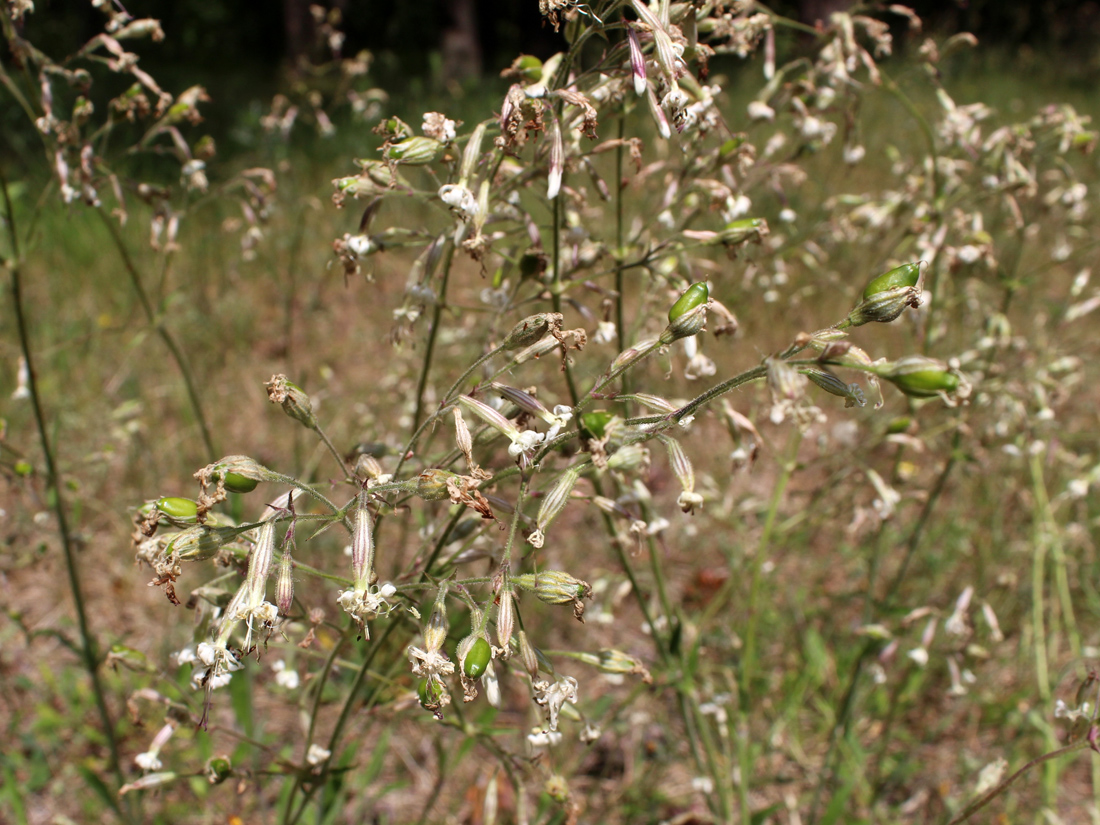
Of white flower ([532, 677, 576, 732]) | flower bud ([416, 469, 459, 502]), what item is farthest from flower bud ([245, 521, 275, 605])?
white flower ([532, 677, 576, 732])

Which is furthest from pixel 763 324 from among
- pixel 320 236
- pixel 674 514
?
pixel 320 236

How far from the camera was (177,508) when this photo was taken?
4.06 ft

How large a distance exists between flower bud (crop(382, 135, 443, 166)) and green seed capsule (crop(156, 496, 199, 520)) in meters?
0.67

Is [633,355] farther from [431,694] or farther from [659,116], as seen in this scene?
[431,694]

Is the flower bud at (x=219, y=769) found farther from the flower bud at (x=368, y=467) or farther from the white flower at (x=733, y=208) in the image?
the white flower at (x=733, y=208)

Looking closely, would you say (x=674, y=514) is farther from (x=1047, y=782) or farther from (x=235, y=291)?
(x=235, y=291)

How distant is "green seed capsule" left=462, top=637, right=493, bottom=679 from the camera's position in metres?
1.11

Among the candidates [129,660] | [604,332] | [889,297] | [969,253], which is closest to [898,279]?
[889,297]

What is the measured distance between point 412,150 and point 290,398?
481 millimetres

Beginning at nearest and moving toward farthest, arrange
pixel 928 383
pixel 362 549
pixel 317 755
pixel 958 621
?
pixel 928 383
pixel 362 549
pixel 317 755
pixel 958 621

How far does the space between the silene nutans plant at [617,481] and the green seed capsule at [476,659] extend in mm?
14

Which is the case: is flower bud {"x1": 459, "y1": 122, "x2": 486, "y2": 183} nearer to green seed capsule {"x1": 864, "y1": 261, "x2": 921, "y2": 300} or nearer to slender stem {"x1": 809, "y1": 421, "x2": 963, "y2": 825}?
green seed capsule {"x1": 864, "y1": 261, "x2": 921, "y2": 300}

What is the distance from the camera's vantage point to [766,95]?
2303 millimetres

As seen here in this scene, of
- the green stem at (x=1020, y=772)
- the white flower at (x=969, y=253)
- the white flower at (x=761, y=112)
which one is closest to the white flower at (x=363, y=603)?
the green stem at (x=1020, y=772)
